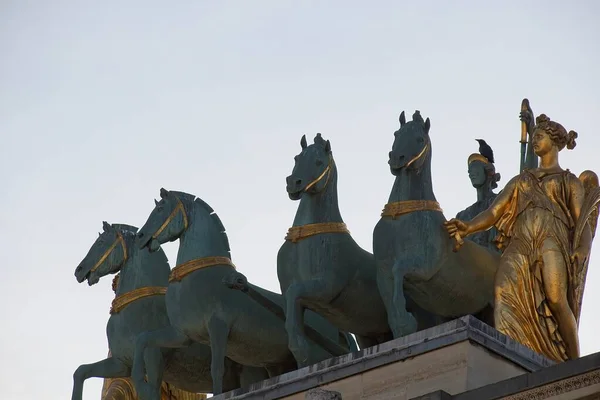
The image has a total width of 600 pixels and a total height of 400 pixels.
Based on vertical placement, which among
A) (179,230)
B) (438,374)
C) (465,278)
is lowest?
(438,374)

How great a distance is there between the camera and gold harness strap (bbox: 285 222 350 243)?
23078 millimetres

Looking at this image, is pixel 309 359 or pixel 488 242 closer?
pixel 309 359

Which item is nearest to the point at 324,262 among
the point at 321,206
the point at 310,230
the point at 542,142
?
the point at 310,230

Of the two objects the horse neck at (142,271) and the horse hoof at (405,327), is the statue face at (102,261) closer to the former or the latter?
the horse neck at (142,271)

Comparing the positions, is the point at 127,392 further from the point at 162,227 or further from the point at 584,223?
the point at 584,223

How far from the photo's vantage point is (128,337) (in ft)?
82.3

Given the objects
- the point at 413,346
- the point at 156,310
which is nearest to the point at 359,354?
the point at 413,346

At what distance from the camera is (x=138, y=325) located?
82.3 ft

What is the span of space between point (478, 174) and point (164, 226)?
130 inches

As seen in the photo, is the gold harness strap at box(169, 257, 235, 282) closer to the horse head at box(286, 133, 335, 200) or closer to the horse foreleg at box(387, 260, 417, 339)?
the horse head at box(286, 133, 335, 200)

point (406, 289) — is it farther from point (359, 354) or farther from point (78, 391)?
point (78, 391)

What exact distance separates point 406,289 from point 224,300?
2.18m

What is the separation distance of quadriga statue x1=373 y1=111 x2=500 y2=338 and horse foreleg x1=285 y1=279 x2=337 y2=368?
0.60m

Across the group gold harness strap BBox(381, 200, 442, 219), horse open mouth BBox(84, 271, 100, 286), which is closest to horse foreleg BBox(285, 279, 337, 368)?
gold harness strap BBox(381, 200, 442, 219)
